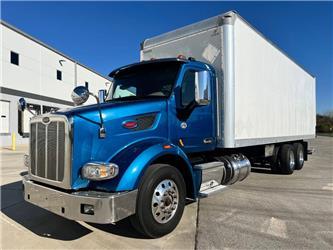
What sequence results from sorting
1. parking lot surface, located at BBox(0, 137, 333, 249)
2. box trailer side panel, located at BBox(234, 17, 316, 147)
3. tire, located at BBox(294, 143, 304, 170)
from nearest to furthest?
parking lot surface, located at BBox(0, 137, 333, 249) < box trailer side panel, located at BBox(234, 17, 316, 147) < tire, located at BBox(294, 143, 304, 170)

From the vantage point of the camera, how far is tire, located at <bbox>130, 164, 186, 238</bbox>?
382cm

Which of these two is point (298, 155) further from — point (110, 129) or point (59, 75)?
point (59, 75)

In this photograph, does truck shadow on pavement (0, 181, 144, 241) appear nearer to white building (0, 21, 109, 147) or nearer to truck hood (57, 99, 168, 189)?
truck hood (57, 99, 168, 189)

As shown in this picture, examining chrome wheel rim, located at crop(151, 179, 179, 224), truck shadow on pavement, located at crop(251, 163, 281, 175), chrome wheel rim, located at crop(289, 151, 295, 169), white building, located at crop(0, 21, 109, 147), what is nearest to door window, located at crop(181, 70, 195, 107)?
chrome wheel rim, located at crop(151, 179, 179, 224)

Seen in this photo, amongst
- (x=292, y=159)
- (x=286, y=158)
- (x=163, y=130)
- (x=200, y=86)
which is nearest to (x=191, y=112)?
(x=200, y=86)

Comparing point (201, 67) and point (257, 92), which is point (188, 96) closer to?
point (201, 67)

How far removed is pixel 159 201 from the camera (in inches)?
160

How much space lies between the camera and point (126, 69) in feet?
18.3

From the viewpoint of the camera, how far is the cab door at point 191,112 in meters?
4.62

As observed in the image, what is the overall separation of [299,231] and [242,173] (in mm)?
2429

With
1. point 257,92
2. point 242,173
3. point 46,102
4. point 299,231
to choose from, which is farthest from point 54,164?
point 46,102

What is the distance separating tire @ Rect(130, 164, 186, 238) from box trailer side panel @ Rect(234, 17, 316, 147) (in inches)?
85.3

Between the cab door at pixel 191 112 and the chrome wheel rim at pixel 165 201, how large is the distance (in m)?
0.85

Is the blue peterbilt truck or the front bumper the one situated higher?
the blue peterbilt truck
